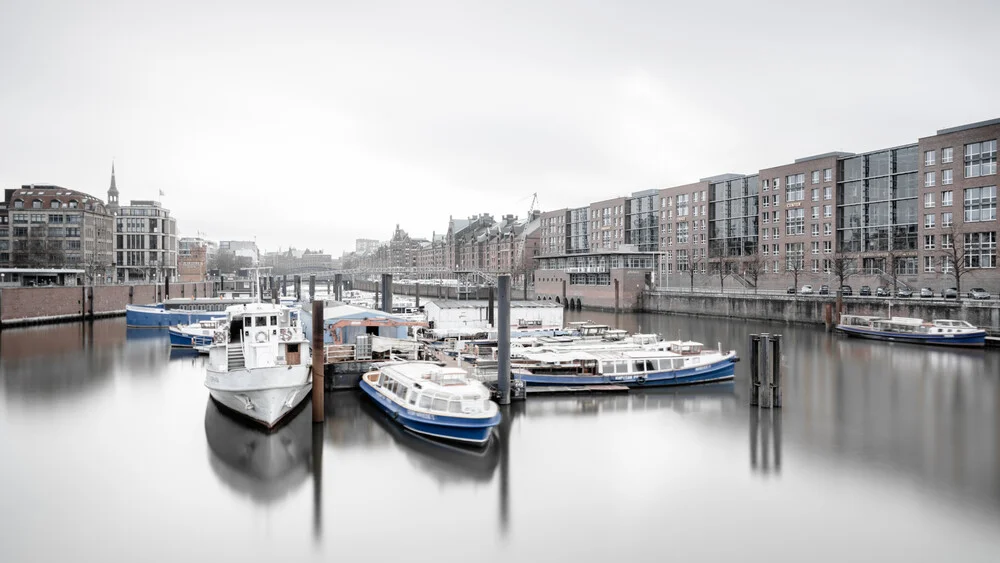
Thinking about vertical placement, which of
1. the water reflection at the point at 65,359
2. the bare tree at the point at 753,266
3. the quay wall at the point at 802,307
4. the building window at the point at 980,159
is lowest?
the water reflection at the point at 65,359

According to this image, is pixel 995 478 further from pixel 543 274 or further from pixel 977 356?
pixel 543 274

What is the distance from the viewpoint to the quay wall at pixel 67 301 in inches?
2275

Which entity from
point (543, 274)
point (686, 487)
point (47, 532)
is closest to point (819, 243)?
point (543, 274)

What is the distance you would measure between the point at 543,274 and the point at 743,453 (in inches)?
3166

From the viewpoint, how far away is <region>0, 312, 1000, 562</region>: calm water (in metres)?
14.5

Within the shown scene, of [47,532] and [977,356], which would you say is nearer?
[47,532]

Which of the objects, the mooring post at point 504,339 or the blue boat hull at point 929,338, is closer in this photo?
the mooring post at point 504,339

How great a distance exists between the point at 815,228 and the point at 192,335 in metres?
65.4

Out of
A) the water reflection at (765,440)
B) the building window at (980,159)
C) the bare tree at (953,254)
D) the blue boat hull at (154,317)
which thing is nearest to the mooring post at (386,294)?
the blue boat hull at (154,317)

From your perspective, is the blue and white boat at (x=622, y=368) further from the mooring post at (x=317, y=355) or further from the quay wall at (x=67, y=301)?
the quay wall at (x=67, y=301)

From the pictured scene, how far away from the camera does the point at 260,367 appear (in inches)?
888

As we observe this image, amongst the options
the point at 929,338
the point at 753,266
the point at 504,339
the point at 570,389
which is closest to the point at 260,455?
the point at 504,339

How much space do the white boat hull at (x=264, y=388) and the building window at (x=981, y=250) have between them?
5830 centimetres

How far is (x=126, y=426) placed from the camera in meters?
24.4
